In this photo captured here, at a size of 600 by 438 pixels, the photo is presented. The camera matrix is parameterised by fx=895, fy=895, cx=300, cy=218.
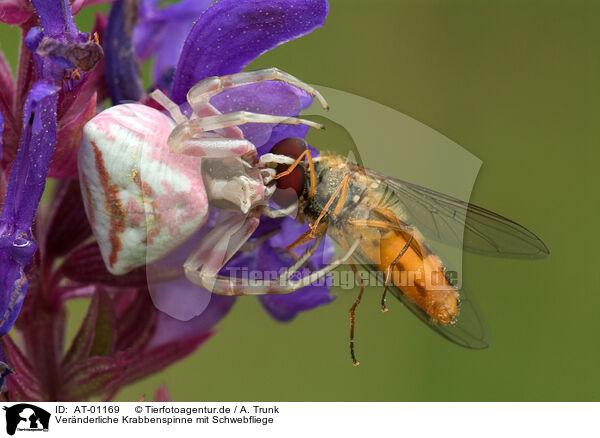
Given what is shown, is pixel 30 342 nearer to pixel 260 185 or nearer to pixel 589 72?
pixel 260 185

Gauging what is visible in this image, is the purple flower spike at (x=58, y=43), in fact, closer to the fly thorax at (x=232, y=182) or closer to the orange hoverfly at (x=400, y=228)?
the fly thorax at (x=232, y=182)

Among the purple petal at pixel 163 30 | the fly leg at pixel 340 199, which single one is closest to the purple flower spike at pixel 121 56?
the purple petal at pixel 163 30

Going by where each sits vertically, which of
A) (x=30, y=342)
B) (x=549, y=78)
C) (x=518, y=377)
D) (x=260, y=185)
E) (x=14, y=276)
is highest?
(x=549, y=78)

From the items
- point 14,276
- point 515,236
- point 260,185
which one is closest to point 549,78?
point 515,236

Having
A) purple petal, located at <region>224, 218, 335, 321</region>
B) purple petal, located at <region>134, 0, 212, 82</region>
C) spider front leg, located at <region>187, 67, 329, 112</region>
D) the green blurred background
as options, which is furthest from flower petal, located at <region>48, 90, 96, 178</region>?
the green blurred background

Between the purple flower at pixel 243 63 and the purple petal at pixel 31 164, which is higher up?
the purple flower at pixel 243 63

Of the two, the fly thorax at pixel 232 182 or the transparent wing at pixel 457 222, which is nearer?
A: the fly thorax at pixel 232 182
